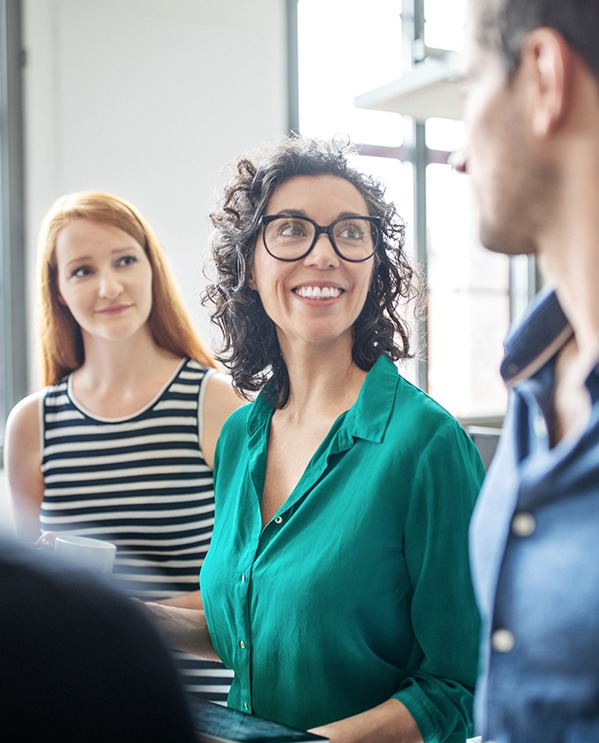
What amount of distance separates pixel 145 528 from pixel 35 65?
3187mm

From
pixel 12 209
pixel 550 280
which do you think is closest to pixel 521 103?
pixel 550 280

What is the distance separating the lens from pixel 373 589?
1231 mm

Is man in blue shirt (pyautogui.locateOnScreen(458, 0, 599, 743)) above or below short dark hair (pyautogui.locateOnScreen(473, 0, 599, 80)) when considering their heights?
below

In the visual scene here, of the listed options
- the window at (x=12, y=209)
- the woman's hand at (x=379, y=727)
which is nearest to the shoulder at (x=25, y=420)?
the woman's hand at (x=379, y=727)

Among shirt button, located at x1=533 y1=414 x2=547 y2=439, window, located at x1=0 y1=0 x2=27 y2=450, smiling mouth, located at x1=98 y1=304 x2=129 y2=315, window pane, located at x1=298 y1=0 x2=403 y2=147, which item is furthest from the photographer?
window pane, located at x1=298 y1=0 x2=403 y2=147

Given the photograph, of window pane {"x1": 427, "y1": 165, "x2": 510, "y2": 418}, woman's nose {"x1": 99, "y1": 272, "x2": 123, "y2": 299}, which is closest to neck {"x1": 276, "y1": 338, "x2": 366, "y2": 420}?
woman's nose {"x1": 99, "y1": 272, "x2": 123, "y2": 299}

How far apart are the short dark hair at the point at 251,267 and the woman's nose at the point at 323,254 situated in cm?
12

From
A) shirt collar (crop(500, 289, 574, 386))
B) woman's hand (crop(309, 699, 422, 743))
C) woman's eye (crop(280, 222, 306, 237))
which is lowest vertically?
woman's hand (crop(309, 699, 422, 743))


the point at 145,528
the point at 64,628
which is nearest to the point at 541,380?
the point at 64,628

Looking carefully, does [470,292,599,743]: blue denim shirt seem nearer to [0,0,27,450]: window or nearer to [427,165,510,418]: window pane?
[0,0,27,450]: window

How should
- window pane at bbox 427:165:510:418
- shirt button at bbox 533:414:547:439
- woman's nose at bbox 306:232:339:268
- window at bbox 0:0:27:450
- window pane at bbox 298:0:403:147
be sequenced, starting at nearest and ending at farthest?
shirt button at bbox 533:414:547:439, woman's nose at bbox 306:232:339:268, window at bbox 0:0:27:450, window pane at bbox 298:0:403:147, window pane at bbox 427:165:510:418

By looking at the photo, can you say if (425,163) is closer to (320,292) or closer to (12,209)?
(12,209)

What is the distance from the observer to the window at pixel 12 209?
436 centimetres

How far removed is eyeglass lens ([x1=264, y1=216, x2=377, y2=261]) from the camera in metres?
1.48
